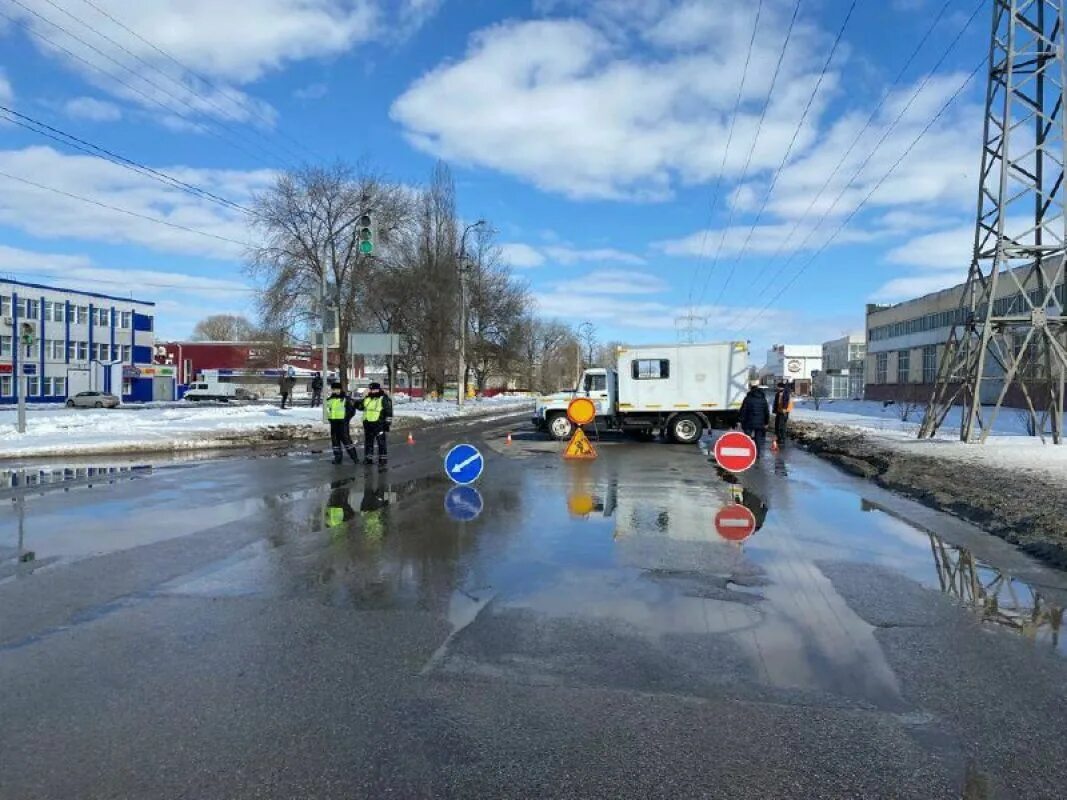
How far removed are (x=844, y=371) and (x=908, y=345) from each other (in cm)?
3334

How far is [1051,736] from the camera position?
391 centimetres

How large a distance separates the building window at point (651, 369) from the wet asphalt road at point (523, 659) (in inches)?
583

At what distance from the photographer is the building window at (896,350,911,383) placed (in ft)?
233

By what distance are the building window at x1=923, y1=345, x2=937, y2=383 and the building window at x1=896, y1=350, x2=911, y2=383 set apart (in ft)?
14.9

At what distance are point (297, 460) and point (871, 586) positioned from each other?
1423 cm

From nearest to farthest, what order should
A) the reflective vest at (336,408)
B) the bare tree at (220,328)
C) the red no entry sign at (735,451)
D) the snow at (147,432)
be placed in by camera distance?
the red no entry sign at (735,451)
the reflective vest at (336,408)
the snow at (147,432)
the bare tree at (220,328)

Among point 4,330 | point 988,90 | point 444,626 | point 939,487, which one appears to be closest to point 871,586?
point 444,626

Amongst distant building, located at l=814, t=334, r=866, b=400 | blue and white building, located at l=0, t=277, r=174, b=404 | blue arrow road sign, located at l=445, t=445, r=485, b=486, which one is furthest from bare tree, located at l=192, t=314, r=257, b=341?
blue arrow road sign, located at l=445, t=445, r=485, b=486

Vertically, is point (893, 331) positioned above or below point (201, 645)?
above

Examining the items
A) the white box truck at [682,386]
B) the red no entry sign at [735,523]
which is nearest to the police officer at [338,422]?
the red no entry sign at [735,523]

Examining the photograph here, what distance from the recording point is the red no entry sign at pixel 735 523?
29.9ft

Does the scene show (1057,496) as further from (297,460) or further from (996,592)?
(297,460)

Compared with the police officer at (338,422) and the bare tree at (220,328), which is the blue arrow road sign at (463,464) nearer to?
the police officer at (338,422)

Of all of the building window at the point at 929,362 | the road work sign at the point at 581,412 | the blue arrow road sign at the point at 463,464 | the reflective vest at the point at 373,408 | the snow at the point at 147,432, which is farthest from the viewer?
the building window at the point at 929,362
